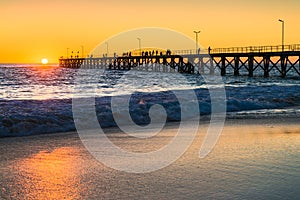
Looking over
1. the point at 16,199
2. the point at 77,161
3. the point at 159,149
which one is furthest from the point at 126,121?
the point at 16,199

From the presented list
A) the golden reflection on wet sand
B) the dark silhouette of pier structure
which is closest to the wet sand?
the golden reflection on wet sand

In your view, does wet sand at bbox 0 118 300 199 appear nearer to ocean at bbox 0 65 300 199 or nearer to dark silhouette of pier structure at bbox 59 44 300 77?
ocean at bbox 0 65 300 199

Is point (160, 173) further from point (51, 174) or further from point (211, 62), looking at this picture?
point (211, 62)

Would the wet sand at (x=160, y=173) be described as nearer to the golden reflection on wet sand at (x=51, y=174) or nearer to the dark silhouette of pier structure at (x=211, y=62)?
the golden reflection on wet sand at (x=51, y=174)

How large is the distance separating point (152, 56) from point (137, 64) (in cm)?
1466

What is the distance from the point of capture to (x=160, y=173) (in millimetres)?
6785

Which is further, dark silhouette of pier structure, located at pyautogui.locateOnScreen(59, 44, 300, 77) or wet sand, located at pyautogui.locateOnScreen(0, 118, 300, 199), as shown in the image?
dark silhouette of pier structure, located at pyautogui.locateOnScreen(59, 44, 300, 77)

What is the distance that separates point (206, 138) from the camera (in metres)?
10.2

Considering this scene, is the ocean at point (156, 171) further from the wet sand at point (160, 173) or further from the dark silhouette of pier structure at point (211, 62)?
the dark silhouette of pier structure at point (211, 62)

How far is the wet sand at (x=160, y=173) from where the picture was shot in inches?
224

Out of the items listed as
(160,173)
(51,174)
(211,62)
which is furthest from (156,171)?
(211,62)

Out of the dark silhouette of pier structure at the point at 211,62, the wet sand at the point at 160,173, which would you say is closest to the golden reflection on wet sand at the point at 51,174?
the wet sand at the point at 160,173

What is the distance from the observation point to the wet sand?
224 inches

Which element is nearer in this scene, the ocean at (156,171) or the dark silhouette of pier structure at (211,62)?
the ocean at (156,171)
